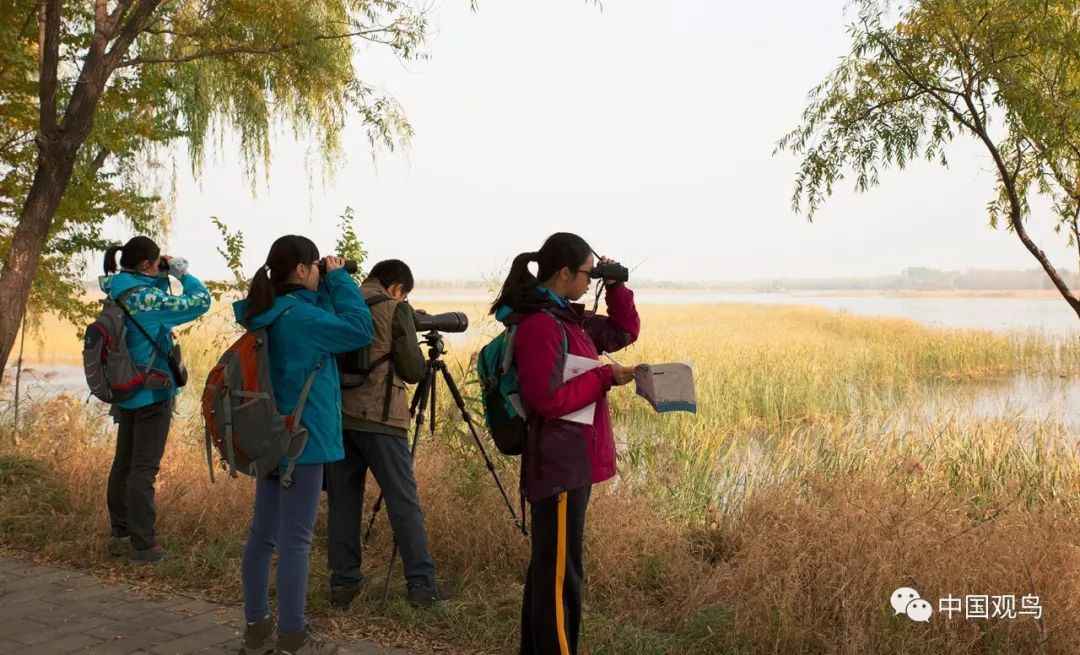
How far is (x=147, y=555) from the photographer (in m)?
5.40

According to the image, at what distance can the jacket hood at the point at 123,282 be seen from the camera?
5.34 m

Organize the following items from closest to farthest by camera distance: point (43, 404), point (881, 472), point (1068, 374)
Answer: point (881, 472) < point (43, 404) < point (1068, 374)

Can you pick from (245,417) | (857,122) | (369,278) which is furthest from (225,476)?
(857,122)

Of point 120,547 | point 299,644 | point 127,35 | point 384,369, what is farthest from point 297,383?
point 127,35

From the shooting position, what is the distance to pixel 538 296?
3.19 metres

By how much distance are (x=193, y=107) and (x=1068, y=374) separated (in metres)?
17.7

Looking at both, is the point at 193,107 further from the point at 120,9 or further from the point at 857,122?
the point at 857,122

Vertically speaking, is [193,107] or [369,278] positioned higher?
[193,107]

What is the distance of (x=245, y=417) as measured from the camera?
367 centimetres

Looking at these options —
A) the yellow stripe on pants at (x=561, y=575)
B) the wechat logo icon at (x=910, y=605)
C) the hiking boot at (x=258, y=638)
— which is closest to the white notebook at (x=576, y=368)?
the yellow stripe on pants at (x=561, y=575)

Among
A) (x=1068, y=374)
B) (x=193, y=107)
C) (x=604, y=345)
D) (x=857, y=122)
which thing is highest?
(x=193, y=107)

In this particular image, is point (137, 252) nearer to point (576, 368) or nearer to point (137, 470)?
point (137, 470)

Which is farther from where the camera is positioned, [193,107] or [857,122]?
[193,107]

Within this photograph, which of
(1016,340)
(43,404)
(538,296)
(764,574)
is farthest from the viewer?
(1016,340)
